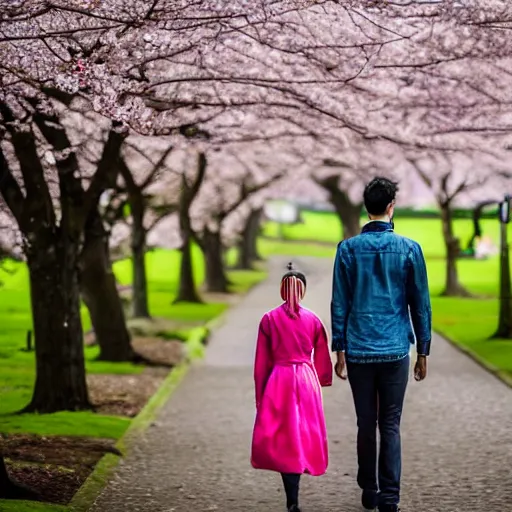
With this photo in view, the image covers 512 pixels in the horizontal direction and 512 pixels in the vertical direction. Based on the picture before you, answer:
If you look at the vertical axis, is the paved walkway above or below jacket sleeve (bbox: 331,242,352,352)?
below

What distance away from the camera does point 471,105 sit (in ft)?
38.2

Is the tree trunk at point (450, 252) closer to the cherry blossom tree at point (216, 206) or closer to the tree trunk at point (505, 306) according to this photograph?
the cherry blossom tree at point (216, 206)

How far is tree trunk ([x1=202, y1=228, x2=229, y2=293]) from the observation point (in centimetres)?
3966

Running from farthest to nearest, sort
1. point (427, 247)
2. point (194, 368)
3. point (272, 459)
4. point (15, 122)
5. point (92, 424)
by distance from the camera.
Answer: point (427, 247)
point (194, 368)
point (92, 424)
point (15, 122)
point (272, 459)

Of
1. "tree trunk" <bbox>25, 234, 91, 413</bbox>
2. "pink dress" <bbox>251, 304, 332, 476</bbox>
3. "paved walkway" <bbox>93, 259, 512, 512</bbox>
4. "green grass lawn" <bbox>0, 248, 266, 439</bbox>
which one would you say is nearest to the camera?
"pink dress" <bbox>251, 304, 332, 476</bbox>

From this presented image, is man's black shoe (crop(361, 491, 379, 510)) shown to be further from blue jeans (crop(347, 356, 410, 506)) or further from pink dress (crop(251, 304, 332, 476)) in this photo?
pink dress (crop(251, 304, 332, 476))

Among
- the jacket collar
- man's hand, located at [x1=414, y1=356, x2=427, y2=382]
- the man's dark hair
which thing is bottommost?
man's hand, located at [x1=414, y1=356, x2=427, y2=382]

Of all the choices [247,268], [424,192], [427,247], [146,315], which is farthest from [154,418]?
[427,247]

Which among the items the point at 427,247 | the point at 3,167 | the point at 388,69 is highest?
→ the point at 388,69

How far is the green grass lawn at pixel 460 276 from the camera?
68.7 ft

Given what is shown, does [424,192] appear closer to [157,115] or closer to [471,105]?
[471,105]

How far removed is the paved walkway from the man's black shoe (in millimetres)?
334

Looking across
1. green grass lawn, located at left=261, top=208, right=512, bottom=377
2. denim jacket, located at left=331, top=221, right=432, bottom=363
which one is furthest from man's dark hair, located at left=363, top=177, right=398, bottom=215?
green grass lawn, located at left=261, top=208, right=512, bottom=377

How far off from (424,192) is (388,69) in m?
40.1
